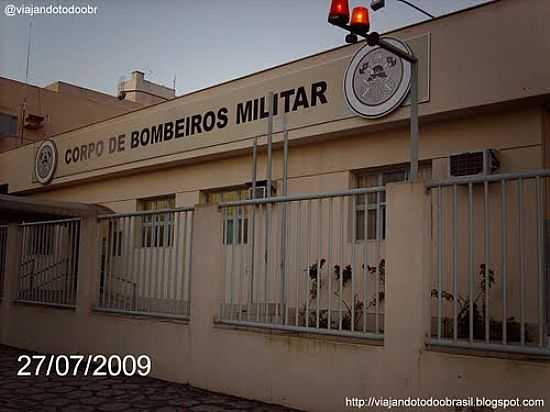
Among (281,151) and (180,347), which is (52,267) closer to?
(180,347)

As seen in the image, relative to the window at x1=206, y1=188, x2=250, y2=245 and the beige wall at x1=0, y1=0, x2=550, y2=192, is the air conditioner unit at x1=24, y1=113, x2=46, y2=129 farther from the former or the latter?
the window at x1=206, y1=188, x2=250, y2=245

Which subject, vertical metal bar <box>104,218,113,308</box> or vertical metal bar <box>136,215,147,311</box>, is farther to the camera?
vertical metal bar <box>104,218,113,308</box>

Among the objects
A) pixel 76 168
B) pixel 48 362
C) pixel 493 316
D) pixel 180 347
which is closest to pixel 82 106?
pixel 76 168

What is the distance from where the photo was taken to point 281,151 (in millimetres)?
10281

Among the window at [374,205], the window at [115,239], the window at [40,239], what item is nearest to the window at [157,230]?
the window at [115,239]

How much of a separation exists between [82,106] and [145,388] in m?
17.9

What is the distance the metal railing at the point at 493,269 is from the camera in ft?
13.8

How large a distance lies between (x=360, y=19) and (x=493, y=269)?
3.16 m

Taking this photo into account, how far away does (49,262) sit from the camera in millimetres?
8828

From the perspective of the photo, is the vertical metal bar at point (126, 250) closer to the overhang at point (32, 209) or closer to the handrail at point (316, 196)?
the handrail at point (316, 196)

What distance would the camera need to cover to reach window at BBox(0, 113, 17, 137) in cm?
2006

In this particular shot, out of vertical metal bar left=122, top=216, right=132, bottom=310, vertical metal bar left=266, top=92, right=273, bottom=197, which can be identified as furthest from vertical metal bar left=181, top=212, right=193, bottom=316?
vertical metal bar left=266, top=92, right=273, bottom=197

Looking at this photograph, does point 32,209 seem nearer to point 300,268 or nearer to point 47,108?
point 300,268

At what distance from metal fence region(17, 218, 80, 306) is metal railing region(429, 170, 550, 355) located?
5302 mm
